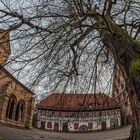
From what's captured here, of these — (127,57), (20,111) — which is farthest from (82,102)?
(20,111)

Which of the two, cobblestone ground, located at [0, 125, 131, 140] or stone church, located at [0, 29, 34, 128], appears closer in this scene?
cobblestone ground, located at [0, 125, 131, 140]

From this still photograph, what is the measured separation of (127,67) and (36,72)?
9.54 ft

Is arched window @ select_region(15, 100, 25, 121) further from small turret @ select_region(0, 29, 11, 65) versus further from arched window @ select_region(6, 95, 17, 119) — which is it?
small turret @ select_region(0, 29, 11, 65)

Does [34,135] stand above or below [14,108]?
below

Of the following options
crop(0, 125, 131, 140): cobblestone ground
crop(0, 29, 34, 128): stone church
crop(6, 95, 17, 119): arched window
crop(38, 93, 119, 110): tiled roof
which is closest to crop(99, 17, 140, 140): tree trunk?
crop(38, 93, 119, 110): tiled roof

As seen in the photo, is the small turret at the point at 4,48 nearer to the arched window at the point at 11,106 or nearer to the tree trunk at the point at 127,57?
the tree trunk at the point at 127,57

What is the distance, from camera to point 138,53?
923 centimetres

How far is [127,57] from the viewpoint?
955 centimetres

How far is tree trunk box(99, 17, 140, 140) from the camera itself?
8.80 metres

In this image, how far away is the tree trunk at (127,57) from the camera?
8797 millimetres

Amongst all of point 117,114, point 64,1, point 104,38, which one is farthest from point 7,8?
point 117,114

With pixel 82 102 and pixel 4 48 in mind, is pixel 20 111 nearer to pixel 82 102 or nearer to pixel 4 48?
pixel 82 102

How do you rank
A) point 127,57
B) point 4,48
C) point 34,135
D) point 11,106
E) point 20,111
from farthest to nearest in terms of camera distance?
point 20,111, point 11,106, point 34,135, point 127,57, point 4,48

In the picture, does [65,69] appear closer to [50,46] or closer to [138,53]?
[50,46]
